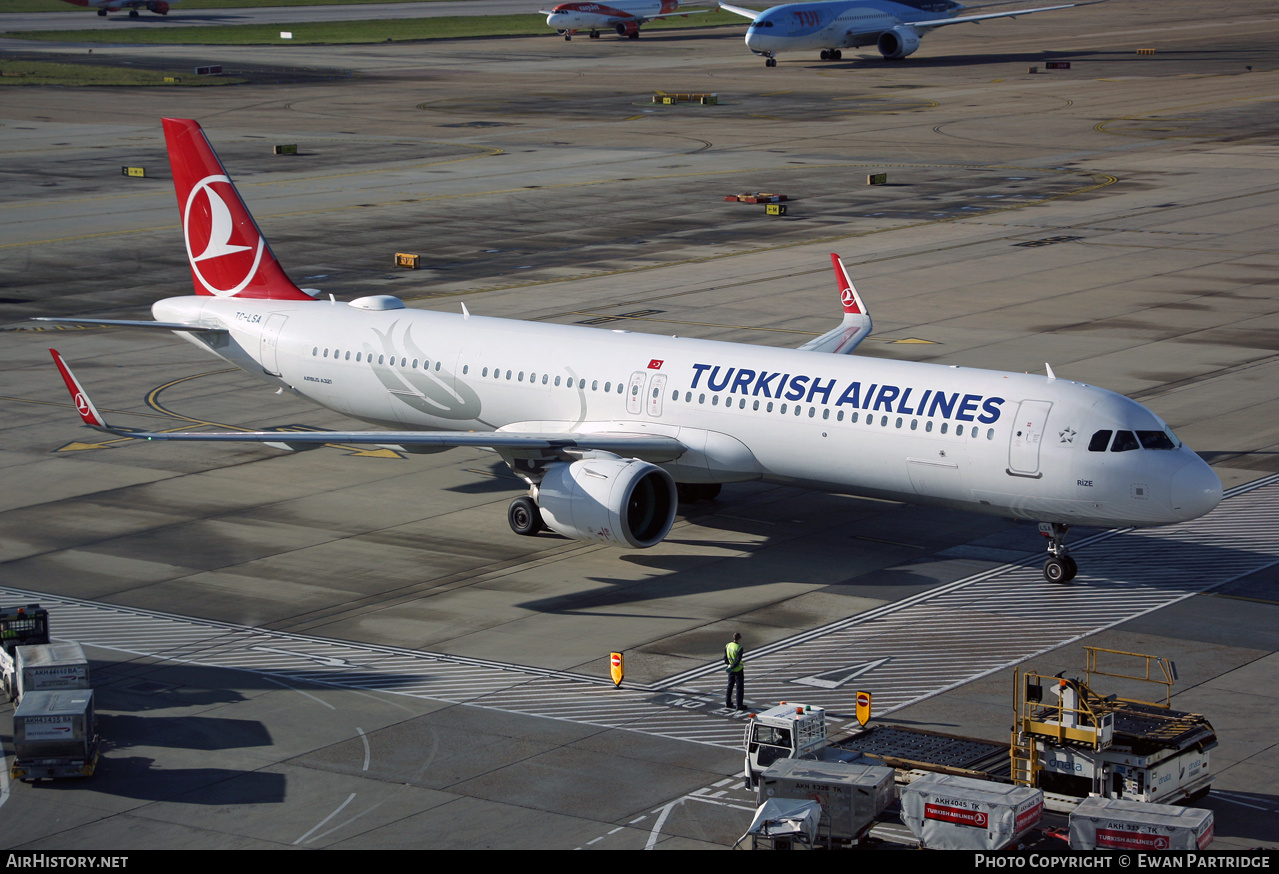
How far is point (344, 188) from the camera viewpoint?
89.6m

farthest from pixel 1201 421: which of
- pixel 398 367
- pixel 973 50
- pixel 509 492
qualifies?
pixel 973 50

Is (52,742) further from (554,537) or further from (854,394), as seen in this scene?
(854,394)

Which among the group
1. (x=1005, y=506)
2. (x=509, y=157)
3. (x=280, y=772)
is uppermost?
(x=509, y=157)

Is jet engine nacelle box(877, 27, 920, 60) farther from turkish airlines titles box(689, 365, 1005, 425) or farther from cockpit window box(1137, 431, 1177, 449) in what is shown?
cockpit window box(1137, 431, 1177, 449)

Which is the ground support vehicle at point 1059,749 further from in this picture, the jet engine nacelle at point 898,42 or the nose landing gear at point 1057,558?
the jet engine nacelle at point 898,42

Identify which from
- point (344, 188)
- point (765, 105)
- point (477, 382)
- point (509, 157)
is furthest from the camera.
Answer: point (765, 105)

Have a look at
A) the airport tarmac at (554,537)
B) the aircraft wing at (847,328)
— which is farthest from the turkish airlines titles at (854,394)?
the aircraft wing at (847,328)

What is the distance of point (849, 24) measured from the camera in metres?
145

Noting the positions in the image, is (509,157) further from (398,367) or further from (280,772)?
(280,772)

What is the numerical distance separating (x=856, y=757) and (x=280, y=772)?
29.9 ft

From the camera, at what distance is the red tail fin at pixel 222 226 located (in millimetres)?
43688

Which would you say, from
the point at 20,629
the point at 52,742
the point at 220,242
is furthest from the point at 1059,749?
the point at 220,242

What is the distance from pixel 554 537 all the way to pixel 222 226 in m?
14.7

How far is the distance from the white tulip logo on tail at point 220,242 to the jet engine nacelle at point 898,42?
11335 centimetres
